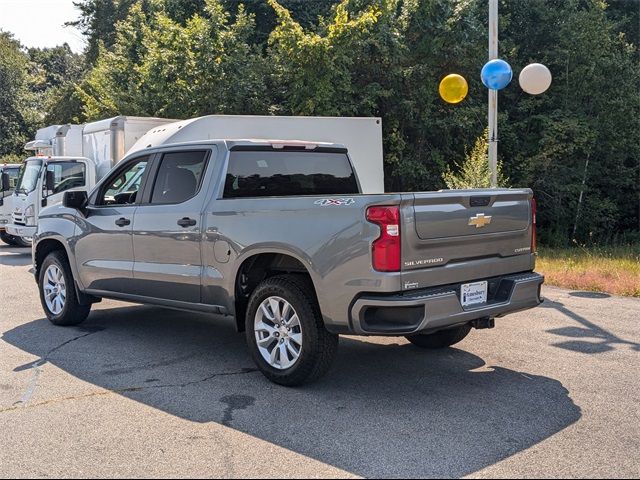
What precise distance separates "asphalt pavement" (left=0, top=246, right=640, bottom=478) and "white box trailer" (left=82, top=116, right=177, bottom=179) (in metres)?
6.45

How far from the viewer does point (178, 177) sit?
6367mm

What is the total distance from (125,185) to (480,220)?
3.83 meters

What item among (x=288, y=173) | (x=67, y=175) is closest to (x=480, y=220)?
(x=288, y=173)

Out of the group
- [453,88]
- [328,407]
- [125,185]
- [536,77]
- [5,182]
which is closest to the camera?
[328,407]

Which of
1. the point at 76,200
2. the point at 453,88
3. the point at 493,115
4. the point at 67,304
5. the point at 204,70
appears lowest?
the point at 67,304

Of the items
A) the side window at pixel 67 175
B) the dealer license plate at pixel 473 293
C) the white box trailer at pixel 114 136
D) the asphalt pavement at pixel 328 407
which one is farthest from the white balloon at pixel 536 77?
the side window at pixel 67 175

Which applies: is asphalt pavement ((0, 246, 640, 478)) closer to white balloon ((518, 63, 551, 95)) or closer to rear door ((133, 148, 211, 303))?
rear door ((133, 148, 211, 303))

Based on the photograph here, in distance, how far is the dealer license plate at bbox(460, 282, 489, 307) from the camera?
502 cm

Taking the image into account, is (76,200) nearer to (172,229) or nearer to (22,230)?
(172,229)

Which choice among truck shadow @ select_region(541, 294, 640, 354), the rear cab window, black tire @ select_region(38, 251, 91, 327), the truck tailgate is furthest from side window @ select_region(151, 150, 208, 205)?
truck shadow @ select_region(541, 294, 640, 354)

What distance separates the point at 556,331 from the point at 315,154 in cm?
325

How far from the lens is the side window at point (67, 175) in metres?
13.8

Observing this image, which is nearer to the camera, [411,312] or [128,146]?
[411,312]

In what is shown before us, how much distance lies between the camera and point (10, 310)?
8.62m
